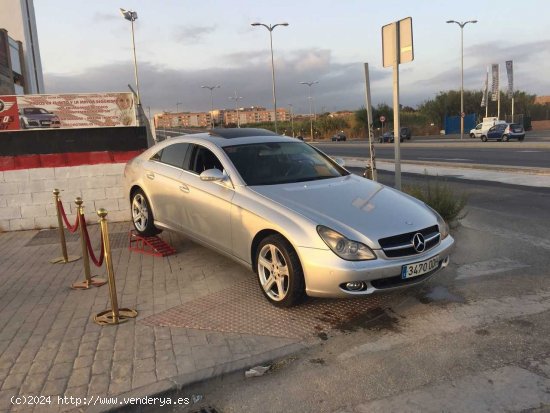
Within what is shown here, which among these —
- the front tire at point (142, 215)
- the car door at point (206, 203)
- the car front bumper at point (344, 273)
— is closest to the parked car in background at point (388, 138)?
the front tire at point (142, 215)

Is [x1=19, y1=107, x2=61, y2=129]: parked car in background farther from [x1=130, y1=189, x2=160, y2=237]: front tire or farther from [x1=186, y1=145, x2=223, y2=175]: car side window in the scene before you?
[x1=186, y1=145, x2=223, y2=175]: car side window

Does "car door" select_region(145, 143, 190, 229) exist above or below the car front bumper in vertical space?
above

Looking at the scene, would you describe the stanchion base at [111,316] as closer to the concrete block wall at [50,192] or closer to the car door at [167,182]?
the car door at [167,182]

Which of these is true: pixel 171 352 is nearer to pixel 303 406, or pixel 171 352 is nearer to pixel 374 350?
pixel 303 406

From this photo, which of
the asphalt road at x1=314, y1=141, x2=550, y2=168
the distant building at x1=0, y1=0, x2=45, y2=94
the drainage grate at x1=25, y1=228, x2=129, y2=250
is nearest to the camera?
the drainage grate at x1=25, y1=228, x2=129, y2=250

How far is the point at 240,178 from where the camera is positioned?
507 centimetres

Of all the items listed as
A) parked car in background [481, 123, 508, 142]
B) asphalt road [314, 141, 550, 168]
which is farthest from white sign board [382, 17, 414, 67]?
parked car in background [481, 123, 508, 142]

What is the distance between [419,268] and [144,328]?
239cm

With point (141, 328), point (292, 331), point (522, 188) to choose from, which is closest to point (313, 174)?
point (292, 331)

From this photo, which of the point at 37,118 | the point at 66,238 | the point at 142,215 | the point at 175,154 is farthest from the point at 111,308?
the point at 37,118

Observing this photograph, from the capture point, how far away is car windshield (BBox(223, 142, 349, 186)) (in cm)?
521

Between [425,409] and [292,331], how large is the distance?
4.44ft

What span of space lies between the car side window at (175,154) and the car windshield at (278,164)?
0.79 meters

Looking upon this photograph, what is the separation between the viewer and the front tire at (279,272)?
4211 millimetres
